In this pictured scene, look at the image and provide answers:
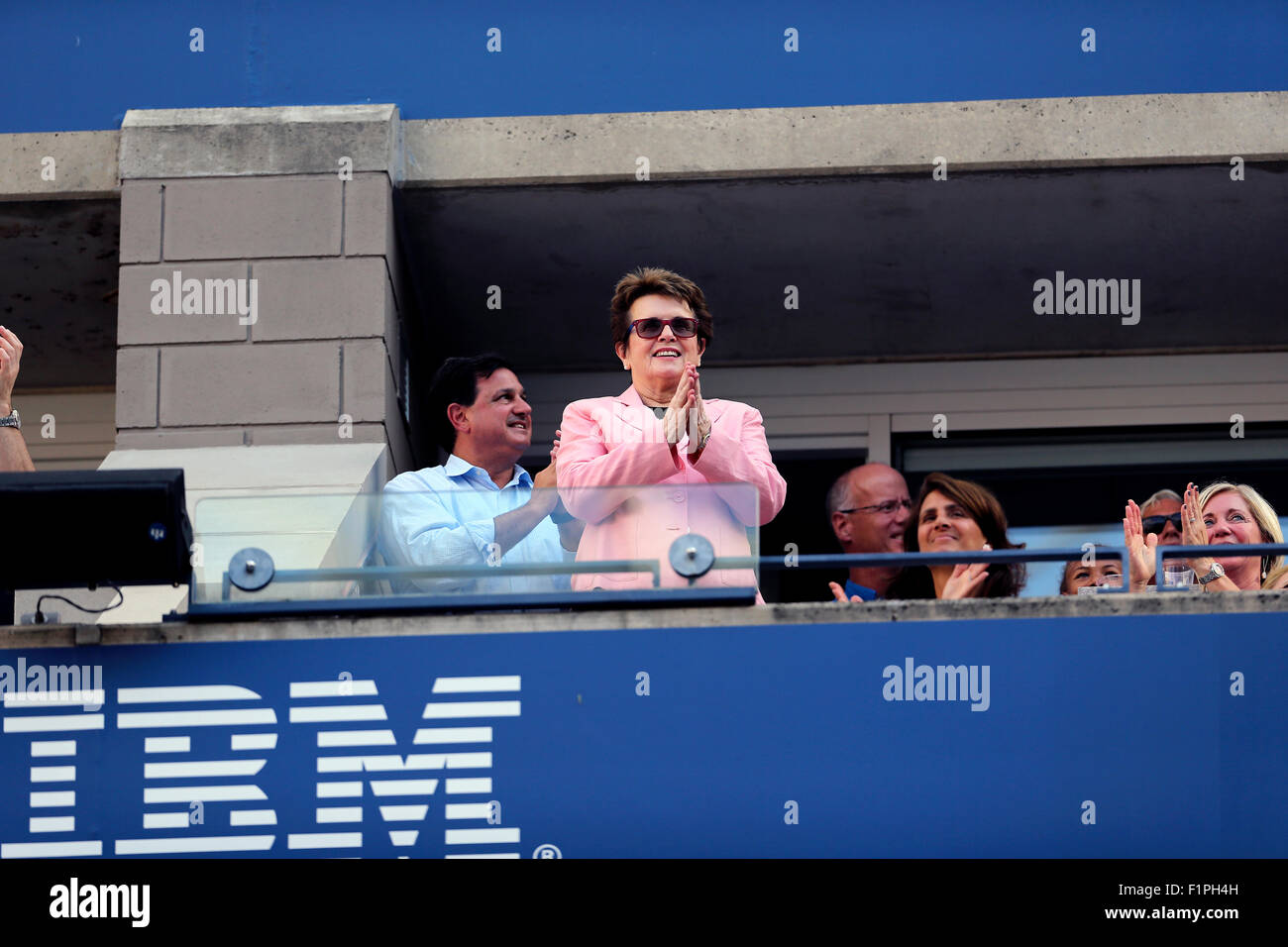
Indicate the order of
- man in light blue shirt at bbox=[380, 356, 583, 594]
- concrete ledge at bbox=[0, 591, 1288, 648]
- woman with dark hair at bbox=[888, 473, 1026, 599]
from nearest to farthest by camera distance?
concrete ledge at bbox=[0, 591, 1288, 648]
man in light blue shirt at bbox=[380, 356, 583, 594]
woman with dark hair at bbox=[888, 473, 1026, 599]

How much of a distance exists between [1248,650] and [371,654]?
2525 mm

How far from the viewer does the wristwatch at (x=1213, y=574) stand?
6285 mm

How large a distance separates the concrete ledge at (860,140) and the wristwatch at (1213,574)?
2923mm

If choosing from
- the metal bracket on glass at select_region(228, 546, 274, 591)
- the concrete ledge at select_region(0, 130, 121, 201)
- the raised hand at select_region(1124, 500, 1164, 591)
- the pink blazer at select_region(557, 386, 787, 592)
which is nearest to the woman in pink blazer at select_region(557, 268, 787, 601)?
the pink blazer at select_region(557, 386, 787, 592)

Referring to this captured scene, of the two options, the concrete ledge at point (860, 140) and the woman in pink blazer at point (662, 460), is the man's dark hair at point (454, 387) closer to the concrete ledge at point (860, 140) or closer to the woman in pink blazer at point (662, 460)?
the woman in pink blazer at point (662, 460)

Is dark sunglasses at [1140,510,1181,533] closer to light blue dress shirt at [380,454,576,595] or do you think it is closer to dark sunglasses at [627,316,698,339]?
dark sunglasses at [627,316,698,339]

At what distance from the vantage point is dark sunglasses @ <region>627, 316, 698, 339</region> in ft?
21.7

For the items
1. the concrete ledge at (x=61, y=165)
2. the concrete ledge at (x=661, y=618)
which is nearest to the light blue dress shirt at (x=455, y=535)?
the concrete ledge at (x=661, y=618)

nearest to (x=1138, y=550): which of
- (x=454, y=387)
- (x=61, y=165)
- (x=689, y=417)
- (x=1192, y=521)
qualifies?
(x=1192, y=521)

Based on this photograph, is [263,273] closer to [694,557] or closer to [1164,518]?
[694,557]

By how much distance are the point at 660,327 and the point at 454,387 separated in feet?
3.84

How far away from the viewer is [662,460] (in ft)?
20.1

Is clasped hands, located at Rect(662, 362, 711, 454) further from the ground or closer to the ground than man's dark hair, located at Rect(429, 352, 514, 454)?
closer to the ground

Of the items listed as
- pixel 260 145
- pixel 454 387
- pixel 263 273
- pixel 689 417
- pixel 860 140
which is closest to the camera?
pixel 689 417
